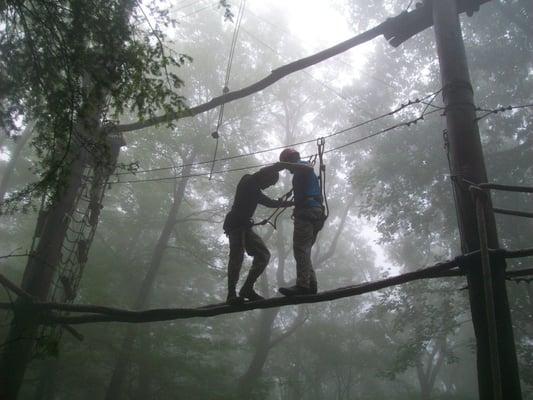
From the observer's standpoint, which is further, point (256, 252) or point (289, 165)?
point (256, 252)

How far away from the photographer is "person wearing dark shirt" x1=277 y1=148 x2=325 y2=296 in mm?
4523

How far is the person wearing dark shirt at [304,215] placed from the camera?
14.8 ft

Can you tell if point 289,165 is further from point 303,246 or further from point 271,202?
point 303,246

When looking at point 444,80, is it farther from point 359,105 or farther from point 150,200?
point 359,105

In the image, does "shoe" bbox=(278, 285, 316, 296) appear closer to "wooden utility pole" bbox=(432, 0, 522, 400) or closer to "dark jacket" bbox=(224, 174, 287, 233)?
"dark jacket" bbox=(224, 174, 287, 233)

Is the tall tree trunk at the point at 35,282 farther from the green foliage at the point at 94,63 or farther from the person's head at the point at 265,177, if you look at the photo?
the person's head at the point at 265,177

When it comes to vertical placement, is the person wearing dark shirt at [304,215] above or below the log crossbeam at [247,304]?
above

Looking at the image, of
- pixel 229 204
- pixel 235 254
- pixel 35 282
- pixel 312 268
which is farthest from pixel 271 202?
pixel 229 204

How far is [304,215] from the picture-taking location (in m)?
4.64

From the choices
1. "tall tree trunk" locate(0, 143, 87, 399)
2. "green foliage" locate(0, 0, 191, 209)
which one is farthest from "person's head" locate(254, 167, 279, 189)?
"tall tree trunk" locate(0, 143, 87, 399)

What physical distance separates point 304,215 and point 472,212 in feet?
5.79

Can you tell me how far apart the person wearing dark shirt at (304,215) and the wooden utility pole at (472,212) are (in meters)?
1.52

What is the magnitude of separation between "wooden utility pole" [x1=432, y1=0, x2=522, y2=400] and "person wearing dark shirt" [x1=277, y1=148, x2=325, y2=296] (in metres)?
1.52

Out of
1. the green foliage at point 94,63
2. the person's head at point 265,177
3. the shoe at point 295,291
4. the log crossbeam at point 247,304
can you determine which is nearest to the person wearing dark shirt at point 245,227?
the person's head at point 265,177
